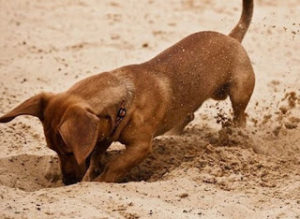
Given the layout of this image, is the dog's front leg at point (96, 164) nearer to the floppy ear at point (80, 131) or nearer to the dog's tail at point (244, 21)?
the floppy ear at point (80, 131)

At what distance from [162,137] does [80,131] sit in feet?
7.06

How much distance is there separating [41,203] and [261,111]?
350 centimetres

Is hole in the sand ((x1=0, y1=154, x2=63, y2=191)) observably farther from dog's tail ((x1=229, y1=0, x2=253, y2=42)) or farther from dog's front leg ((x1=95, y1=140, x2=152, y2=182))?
dog's tail ((x1=229, y1=0, x2=253, y2=42))

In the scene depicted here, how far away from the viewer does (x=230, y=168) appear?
5215 millimetres

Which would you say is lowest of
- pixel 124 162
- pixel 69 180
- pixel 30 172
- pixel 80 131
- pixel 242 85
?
A: pixel 30 172

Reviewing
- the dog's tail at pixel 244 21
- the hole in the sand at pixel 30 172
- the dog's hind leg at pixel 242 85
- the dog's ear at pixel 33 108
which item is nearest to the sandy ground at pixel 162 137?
the hole in the sand at pixel 30 172

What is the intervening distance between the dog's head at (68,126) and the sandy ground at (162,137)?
1.08 ft

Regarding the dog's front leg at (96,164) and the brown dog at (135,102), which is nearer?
the brown dog at (135,102)

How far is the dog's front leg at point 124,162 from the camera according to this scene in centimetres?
517

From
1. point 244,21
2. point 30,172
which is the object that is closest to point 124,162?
point 30,172

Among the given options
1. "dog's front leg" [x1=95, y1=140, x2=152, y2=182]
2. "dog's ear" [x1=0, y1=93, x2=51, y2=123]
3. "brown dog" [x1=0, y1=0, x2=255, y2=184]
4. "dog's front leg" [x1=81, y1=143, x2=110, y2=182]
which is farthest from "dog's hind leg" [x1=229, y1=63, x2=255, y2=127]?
"dog's ear" [x1=0, y1=93, x2=51, y2=123]

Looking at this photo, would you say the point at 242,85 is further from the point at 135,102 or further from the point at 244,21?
the point at 135,102

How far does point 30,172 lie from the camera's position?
543cm

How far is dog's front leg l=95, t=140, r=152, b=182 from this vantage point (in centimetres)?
517
